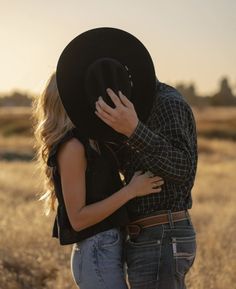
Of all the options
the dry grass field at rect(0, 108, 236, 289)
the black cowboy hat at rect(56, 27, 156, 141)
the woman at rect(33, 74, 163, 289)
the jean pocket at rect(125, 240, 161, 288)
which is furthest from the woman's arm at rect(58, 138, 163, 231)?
the dry grass field at rect(0, 108, 236, 289)

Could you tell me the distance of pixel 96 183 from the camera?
10.2ft

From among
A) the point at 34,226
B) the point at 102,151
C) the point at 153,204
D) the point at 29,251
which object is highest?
the point at 102,151

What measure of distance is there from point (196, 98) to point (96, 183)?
104160 millimetres

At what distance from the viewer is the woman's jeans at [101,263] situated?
307 centimetres

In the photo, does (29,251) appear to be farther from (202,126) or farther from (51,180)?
(202,126)

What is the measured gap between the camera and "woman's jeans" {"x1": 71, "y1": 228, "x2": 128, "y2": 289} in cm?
307

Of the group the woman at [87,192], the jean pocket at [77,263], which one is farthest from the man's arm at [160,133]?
the jean pocket at [77,263]

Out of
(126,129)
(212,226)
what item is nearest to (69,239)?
(126,129)

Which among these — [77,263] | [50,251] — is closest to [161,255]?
[77,263]

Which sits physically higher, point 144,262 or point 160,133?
point 160,133

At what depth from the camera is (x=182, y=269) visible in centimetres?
312

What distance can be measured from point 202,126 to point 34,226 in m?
48.0

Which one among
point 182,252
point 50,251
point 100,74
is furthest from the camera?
point 50,251

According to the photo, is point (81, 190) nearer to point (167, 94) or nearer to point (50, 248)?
point (167, 94)
